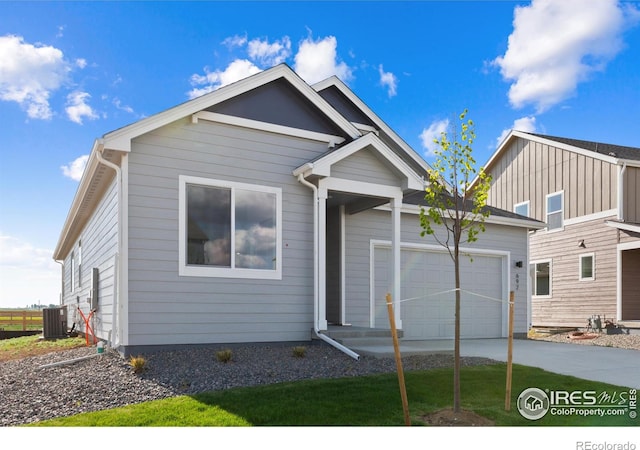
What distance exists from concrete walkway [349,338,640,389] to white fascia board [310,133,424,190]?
2917 millimetres

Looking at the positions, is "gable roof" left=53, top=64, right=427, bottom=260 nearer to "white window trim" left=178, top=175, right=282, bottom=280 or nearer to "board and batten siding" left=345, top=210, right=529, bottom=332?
"white window trim" left=178, top=175, right=282, bottom=280

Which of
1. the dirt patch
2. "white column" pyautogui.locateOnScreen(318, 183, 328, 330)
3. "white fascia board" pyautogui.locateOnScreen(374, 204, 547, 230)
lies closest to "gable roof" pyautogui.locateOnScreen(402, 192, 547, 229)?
"white fascia board" pyautogui.locateOnScreen(374, 204, 547, 230)

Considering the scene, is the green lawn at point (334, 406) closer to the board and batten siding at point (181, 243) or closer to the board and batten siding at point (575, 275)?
the board and batten siding at point (181, 243)

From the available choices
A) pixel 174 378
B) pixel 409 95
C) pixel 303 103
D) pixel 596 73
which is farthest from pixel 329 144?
pixel 174 378

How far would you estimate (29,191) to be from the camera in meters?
9.57

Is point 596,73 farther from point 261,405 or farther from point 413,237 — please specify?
point 261,405

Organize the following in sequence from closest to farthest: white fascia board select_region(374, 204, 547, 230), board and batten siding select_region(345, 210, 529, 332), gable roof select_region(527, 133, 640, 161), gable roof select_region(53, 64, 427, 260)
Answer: gable roof select_region(53, 64, 427, 260)
board and batten siding select_region(345, 210, 529, 332)
white fascia board select_region(374, 204, 547, 230)
gable roof select_region(527, 133, 640, 161)

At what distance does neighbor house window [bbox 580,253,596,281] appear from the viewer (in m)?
16.7

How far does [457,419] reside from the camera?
5.24 metres

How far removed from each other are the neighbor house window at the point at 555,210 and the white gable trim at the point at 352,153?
9658 mm

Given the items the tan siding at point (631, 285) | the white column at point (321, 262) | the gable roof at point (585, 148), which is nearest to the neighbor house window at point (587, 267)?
the tan siding at point (631, 285)

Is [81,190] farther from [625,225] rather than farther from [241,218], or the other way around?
[625,225]

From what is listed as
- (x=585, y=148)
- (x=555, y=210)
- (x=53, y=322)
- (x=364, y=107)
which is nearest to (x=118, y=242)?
(x=53, y=322)

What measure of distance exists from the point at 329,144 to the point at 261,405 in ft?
18.9
